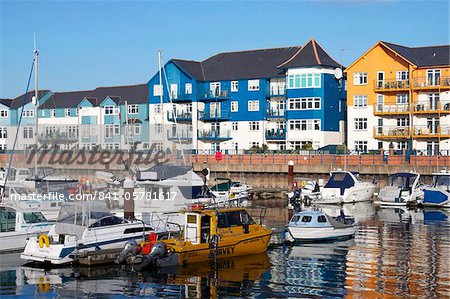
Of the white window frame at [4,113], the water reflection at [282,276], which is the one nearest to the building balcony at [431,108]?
the water reflection at [282,276]

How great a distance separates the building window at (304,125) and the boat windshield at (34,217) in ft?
162

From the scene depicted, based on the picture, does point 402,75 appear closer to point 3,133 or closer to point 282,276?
point 282,276

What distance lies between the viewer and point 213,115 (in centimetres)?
8606

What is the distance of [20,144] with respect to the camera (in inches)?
3194

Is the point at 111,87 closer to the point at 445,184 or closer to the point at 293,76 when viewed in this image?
the point at 293,76

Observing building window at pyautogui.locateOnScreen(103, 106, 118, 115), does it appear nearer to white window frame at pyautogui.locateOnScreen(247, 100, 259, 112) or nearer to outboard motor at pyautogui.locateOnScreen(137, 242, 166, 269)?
white window frame at pyautogui.locateOnScreen(247, 100, 259, 112)

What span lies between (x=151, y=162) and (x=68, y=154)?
56.8 ft

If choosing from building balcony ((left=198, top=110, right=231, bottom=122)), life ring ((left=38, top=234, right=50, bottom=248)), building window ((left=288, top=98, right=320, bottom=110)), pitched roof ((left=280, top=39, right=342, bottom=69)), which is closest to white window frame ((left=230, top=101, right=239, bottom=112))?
building balcony ((left=198, top=110, right=231, bottom=122))

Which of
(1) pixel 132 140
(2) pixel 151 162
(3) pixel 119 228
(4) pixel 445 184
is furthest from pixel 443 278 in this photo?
(1) pixel 132 140

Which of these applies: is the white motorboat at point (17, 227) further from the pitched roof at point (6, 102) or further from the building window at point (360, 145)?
the pitched roof at point (6, 102)

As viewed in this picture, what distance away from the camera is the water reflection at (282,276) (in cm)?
2402

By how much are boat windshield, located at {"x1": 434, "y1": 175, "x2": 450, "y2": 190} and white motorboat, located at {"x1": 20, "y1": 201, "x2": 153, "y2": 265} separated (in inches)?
1235

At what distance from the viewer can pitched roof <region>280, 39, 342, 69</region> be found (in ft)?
261

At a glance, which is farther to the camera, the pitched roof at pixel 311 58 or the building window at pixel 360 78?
the pitched roof at pixel 311 58
